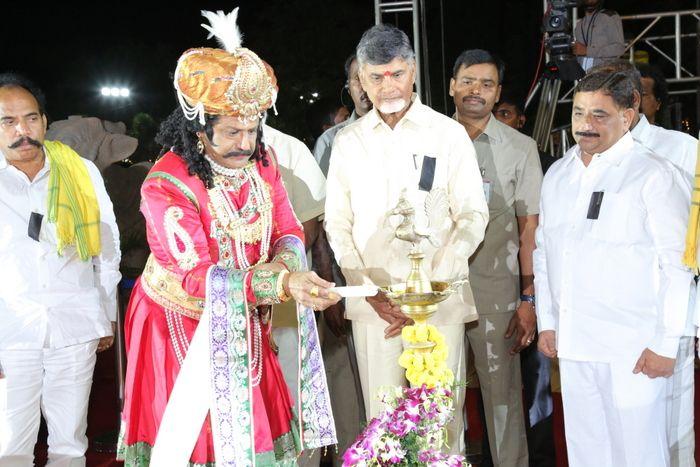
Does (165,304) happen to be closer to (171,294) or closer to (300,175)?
(171,294)

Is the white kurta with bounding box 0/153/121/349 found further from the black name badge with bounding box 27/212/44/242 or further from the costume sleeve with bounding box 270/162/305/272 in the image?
the costume sleeve with bounding box 270/162/305/272

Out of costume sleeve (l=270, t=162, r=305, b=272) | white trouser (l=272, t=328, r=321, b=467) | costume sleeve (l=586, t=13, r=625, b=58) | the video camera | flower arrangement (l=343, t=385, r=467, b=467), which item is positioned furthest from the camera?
costume sleeve (l=586, t=13, r=625, b=58)

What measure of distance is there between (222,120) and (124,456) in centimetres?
115

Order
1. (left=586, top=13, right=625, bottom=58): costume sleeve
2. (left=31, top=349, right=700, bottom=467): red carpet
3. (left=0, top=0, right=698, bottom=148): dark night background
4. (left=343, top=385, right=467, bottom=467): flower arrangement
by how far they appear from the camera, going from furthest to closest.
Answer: (left=0, top=0, right=698, bottom=148): dark night background
(left=586, top=13, right=625, bottom=58): costume sleeve
(left=31, top=349, right=700, bottom=467): red carpet
(left=343, top=385, right=467, bottom=467): flower arrangement

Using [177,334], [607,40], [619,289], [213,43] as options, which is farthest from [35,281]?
[213,43]

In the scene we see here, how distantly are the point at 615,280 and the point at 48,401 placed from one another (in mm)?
2459

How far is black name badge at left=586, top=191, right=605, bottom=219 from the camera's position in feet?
12.1

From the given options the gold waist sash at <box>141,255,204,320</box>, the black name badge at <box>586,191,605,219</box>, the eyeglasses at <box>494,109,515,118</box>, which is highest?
the eyeglasses at <box>494,109,515,118</box>

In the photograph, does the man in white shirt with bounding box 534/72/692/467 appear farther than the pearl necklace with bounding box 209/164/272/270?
Yes

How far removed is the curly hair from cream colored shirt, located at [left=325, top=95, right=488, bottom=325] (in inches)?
33.8

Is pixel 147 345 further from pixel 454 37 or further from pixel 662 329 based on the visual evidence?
pixel 454 37

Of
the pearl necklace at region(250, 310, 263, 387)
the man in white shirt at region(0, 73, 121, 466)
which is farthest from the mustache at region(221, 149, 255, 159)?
the man in white shirt at region(0, 73, 121, 466)

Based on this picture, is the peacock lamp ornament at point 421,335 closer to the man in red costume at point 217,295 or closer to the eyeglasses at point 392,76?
the man in red costume at point 217,295

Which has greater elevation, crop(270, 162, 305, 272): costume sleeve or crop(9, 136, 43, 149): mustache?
crop(9, 136, 43, 149): mustache
